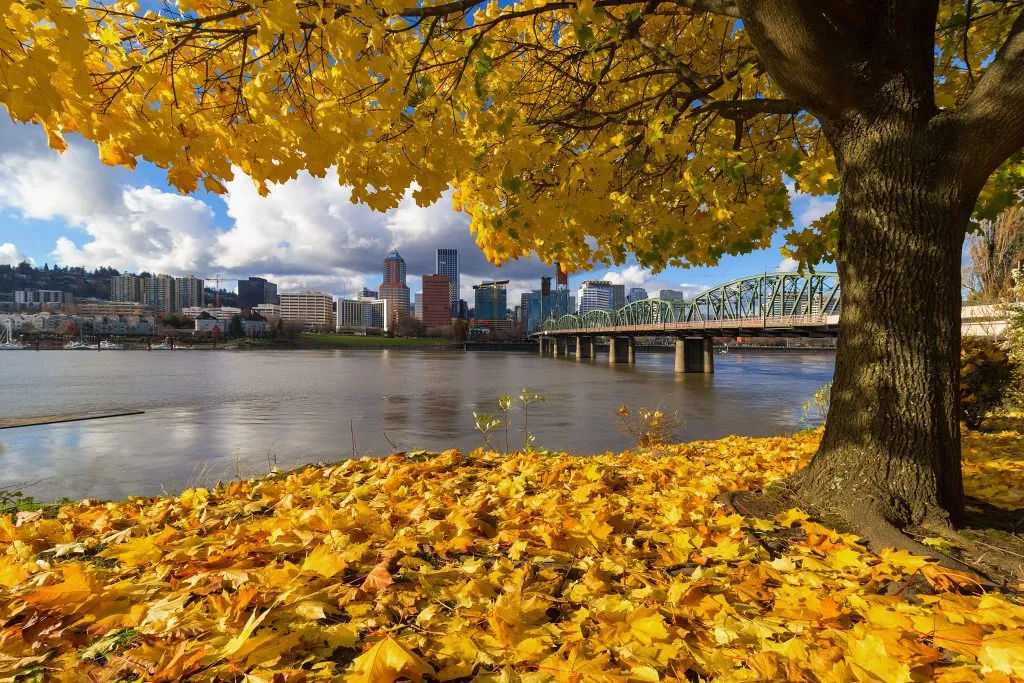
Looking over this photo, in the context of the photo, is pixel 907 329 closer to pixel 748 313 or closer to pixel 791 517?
pixel 791 517

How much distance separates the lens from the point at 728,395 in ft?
110

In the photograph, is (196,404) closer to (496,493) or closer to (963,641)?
(496,493)

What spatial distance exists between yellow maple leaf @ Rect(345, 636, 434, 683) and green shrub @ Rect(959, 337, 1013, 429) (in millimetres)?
9912

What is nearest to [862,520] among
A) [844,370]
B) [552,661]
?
[844,370]

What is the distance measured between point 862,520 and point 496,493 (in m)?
2.10

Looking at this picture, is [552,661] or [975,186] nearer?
[552,661]

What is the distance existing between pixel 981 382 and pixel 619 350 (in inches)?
3166

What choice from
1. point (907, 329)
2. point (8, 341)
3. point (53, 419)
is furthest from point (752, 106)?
point (8, 341)

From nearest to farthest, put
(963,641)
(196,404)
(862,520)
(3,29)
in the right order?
(963,641) < (3,29) < (862,520) < (196,404)

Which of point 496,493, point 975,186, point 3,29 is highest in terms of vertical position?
point 3,29

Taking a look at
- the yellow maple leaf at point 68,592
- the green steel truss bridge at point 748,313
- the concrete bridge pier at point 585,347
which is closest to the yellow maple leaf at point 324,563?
the yellow maple leaf at point 68,592

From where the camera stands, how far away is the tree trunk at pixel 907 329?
291cm

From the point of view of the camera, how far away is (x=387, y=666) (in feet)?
4.55

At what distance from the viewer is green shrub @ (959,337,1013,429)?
8117 millimetres
